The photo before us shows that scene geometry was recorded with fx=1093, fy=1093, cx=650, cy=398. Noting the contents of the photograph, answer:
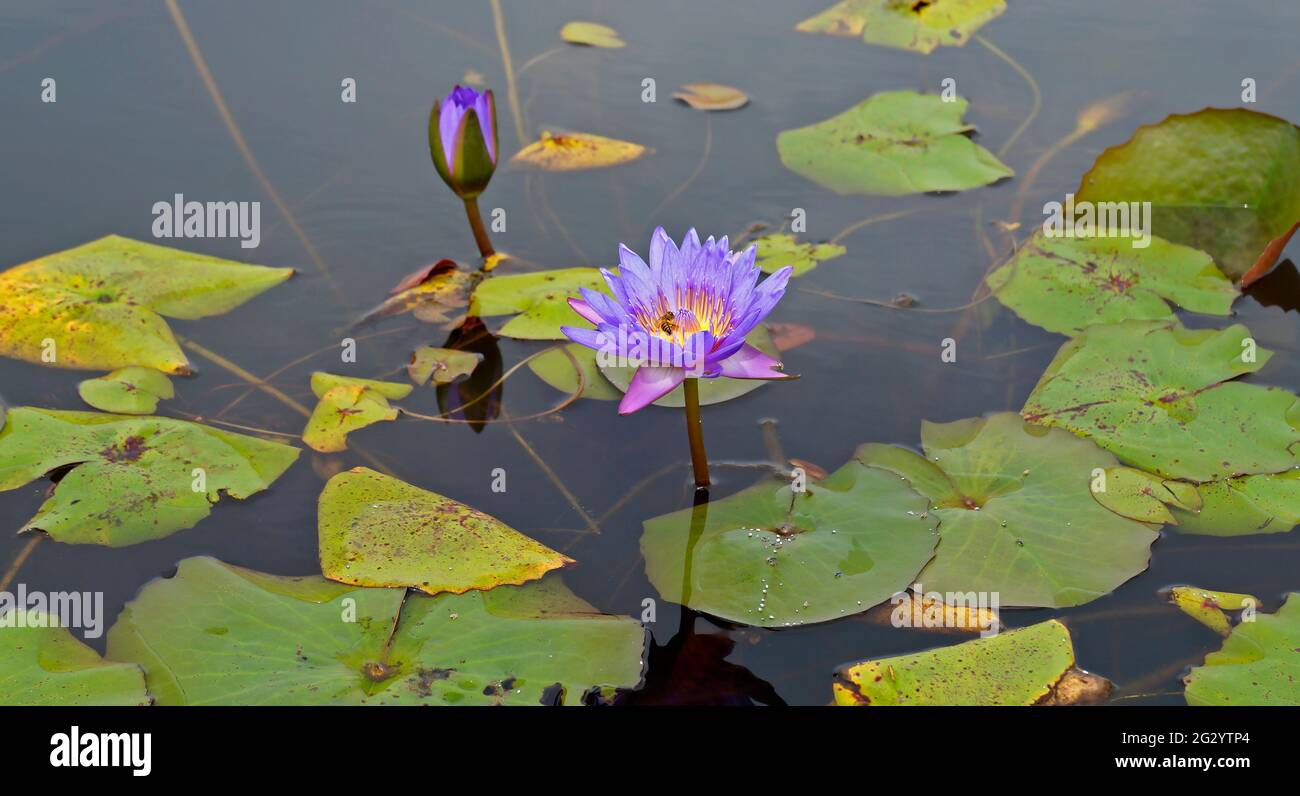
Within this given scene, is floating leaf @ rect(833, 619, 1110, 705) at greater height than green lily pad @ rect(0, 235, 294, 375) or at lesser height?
lesser

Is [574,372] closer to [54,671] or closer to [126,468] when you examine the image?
[126,468]

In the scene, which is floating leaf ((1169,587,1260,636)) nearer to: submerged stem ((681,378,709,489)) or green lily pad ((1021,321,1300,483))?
green lily pad ((1021,321,1300,483))

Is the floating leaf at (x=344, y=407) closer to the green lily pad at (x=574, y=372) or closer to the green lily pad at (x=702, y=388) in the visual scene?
the green lily pad at (x=574, y=372)

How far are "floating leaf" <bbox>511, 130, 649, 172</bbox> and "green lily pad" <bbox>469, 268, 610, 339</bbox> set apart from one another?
68cm

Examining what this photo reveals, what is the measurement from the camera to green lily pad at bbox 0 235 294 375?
3312 millimetres

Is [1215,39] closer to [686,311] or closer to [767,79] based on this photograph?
[767,79]

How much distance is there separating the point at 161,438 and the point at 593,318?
4.18 feet

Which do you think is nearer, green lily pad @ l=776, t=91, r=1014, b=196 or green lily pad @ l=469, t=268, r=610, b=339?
green lily pad @ l=469, t=268, r=610, b=339

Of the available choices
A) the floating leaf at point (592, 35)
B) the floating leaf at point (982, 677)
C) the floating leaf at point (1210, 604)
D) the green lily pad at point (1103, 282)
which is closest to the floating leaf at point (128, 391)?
the floating leaf at point (982, 677)

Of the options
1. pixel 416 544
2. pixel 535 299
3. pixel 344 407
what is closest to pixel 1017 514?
pixel 416 544

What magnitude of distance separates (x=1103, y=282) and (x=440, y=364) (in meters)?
2.20

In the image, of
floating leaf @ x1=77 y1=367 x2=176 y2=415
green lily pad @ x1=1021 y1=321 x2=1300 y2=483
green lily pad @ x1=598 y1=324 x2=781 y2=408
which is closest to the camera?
green lily pad @ x1=1021 y1=321 x2=1300 y2=483

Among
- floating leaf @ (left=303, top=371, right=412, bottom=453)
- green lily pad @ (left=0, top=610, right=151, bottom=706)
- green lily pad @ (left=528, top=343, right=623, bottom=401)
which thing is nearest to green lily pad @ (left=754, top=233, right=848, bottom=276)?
green lily pad @ (left=528, top=343, right=623, bottom=401)
